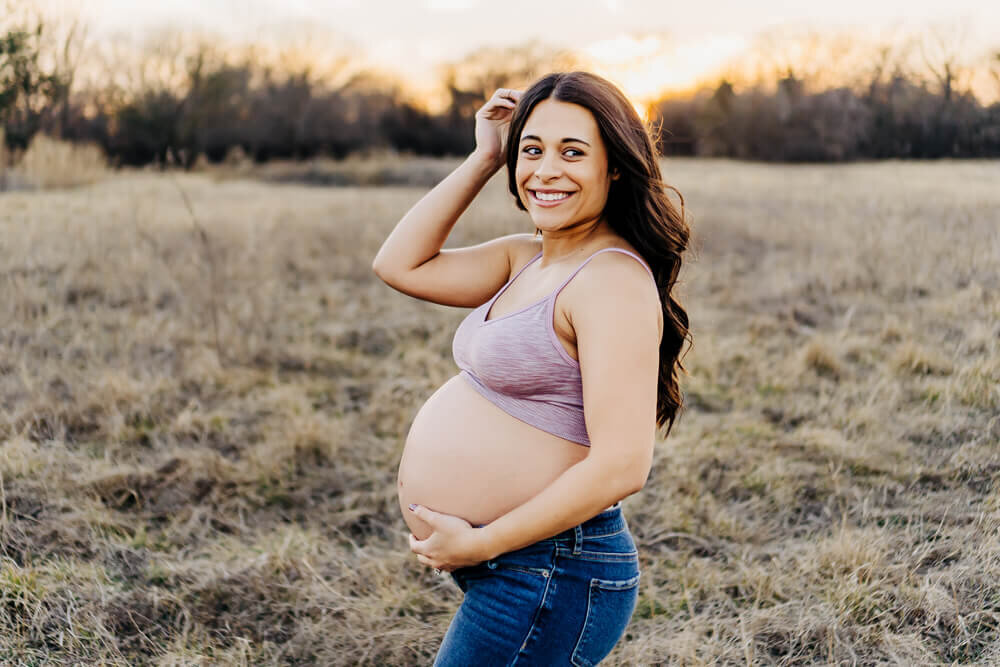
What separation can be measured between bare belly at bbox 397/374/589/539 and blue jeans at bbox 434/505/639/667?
114mm

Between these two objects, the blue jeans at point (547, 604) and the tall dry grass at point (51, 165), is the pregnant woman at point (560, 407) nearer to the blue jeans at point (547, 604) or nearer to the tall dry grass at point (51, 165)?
the blue jeans at point (547, 604)

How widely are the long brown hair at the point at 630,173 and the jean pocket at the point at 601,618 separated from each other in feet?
1.87

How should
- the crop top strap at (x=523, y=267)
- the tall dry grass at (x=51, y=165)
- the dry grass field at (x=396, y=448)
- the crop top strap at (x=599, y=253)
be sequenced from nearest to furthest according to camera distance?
the crop top strap at (x=599, y=253), the crop top strap at (x=523, y=267), the dry grass field at (x=396, y=448), the tall dry grass at (x=51, y=165)

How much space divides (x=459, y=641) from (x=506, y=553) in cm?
20

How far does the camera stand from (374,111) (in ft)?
69.3

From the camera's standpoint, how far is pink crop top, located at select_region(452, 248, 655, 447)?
1.44 meters

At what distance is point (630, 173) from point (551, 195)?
17cm

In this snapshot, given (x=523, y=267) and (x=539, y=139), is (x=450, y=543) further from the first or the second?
(x=539, y=139)

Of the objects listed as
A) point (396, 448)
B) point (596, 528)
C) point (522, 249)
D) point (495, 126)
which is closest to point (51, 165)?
point (396, 448)

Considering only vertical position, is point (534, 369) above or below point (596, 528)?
above

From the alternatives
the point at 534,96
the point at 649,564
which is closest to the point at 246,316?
the point at 649,564

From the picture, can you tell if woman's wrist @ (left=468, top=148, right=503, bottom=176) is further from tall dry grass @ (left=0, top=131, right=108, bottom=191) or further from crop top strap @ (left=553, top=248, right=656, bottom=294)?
tall dry grass @ (left=0, top=131, right=108, bottom=191)

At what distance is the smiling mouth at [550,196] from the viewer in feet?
5.02

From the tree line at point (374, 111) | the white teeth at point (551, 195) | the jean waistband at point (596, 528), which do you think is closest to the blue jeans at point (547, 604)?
the jean waistband at point (596, 528)
